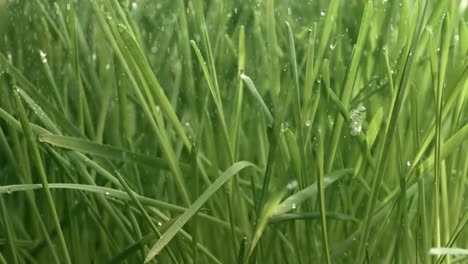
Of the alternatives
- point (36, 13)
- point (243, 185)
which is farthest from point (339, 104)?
point (36, 13)

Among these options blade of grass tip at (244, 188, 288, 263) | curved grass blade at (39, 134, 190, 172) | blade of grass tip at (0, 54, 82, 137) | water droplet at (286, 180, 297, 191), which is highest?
blade of grass tip at (0, 54, 82, 137)

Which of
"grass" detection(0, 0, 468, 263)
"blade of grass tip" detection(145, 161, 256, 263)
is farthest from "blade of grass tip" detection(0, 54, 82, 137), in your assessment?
"blade of grass tip" detection(145, 161, 256, 263)

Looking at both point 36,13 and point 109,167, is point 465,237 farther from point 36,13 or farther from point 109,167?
point 36,13

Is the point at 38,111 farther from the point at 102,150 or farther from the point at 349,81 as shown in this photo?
the point at 349,81

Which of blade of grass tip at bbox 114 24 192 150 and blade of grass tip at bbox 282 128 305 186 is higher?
blade of grass tip at bbox 114 24 192 150

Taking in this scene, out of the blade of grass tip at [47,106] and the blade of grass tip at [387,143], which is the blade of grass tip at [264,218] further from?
the blade of grass tip at [47,106]

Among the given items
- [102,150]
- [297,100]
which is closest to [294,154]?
[297,100]

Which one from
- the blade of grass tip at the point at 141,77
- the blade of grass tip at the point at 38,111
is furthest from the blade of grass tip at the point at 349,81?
the blade of grass tip at the point at 38,111

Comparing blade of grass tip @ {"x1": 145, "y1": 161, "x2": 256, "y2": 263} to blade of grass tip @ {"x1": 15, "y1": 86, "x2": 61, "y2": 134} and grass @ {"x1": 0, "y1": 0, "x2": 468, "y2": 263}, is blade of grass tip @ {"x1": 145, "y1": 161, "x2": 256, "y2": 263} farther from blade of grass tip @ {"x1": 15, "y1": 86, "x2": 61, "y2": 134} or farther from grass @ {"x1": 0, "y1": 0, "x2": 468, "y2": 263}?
blade of grass tip @ {"x1": 15, "y1": 86, "x2": 61, "y2": 134}
